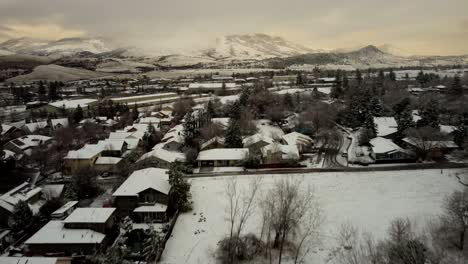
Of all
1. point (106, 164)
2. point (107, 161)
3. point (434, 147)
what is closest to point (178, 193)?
point (106, 164)

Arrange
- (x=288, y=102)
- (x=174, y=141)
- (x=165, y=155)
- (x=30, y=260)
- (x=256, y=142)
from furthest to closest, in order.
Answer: (x=288, y=102), (x=174, y=141), (x=256, y=142), (x=165, y=155), (x=30, y=260)

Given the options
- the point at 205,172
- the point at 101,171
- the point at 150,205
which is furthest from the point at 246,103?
the point at 150,205

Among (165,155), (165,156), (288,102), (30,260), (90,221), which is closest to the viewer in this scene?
(30,260)

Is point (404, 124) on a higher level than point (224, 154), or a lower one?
higher

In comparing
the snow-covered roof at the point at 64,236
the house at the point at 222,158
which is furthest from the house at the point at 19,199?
the house at the point at 222,158

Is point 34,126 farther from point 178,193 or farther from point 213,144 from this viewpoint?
point 178,193

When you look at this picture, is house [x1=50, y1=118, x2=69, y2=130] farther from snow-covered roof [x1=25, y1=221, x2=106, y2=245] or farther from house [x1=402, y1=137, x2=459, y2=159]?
house [x1=402, y1=137, x2=459, y2=159]
